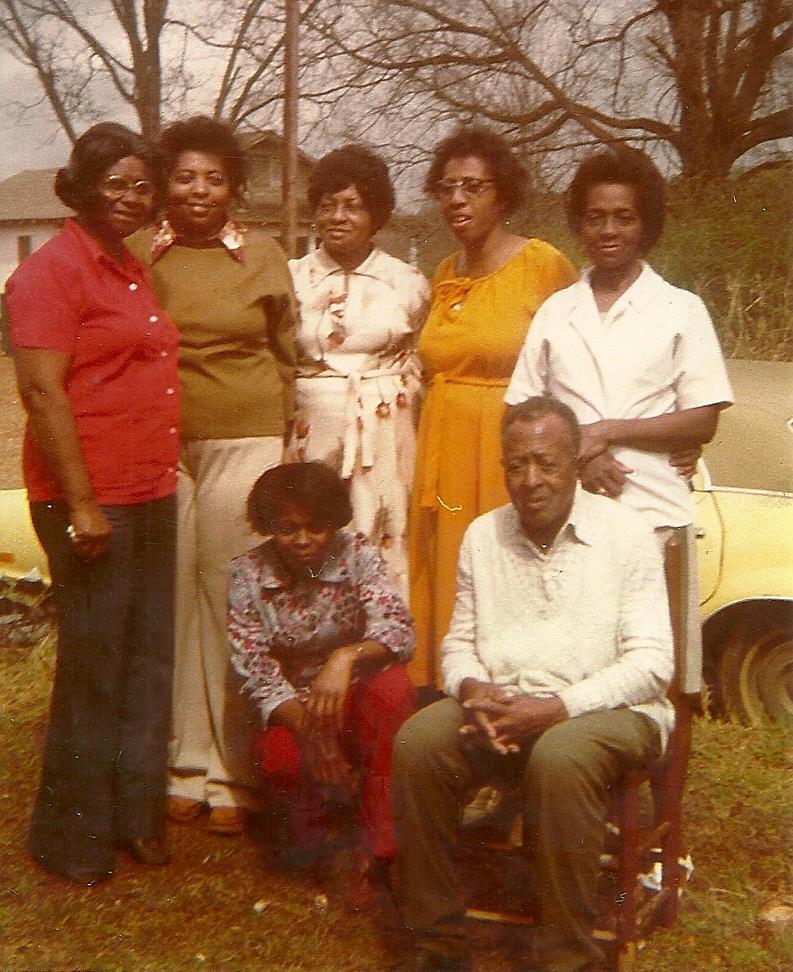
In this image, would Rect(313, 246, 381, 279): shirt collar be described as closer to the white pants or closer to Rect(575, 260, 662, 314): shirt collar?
the white pants

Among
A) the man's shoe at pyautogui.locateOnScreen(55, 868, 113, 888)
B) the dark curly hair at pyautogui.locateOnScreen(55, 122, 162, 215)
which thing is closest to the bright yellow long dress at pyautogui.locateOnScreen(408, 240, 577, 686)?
the dark curly hair at pyautogui.locateOnScreen(55, 122, 162, 215)

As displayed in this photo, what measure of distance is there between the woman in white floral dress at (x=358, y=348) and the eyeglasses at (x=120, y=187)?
2.09ft

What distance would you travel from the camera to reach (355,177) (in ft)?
10.7

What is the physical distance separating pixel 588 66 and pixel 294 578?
5.68 feet

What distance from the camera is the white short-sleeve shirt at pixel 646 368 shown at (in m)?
2.88

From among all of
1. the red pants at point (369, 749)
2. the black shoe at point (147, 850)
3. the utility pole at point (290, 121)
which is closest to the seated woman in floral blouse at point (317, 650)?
the red pants at point (369, 749)

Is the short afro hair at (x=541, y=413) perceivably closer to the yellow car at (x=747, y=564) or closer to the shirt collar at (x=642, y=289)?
the shirt collar at (x=642, y=289)

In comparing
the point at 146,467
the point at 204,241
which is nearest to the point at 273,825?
the point at 146,467

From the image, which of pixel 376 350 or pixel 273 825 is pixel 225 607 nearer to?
pixel 273 825

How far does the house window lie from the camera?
3.00 m

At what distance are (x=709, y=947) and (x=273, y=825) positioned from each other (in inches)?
51.1

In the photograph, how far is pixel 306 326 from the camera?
3338 mm

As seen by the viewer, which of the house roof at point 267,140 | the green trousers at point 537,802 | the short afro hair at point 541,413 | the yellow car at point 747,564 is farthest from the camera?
the yellow car at point 747,564

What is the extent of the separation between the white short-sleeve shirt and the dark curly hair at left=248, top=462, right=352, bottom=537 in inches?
26.4
